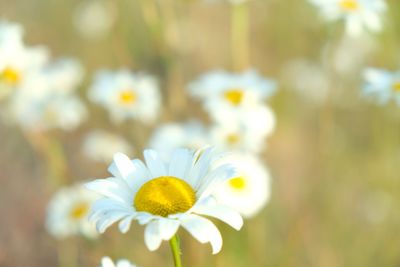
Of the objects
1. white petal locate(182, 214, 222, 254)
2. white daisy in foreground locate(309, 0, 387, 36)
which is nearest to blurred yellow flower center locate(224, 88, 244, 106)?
white daisy in foreground locate(309, 0, 387, 36)

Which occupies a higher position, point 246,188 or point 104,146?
point 104,146

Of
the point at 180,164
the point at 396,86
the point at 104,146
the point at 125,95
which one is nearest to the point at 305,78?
the point at 104,146

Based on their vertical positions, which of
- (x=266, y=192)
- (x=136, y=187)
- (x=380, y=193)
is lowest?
(x=136, y=187)

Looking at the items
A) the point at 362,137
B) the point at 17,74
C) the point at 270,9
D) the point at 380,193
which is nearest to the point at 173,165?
the point at 17,74

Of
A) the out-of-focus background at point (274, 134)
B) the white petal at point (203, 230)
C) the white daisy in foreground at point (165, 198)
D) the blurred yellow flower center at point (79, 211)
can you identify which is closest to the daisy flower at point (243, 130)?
the out-of-focus background at point (274, 134)

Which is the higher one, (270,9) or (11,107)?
(270,9)

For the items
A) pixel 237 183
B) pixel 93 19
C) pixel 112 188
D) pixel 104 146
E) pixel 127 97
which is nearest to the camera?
pixel 112 188

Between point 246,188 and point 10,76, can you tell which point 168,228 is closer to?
point 246,188

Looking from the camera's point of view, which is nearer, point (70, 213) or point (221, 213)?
point (221, 213)

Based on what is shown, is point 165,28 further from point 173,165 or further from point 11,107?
point 173,165
